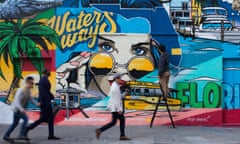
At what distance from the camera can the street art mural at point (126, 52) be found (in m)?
16.7

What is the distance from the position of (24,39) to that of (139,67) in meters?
3.71

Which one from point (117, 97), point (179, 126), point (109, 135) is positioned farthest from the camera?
point (179, 126)

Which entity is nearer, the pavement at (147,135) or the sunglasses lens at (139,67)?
the pavement at (147,135)

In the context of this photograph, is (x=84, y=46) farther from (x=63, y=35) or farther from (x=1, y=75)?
(x=1, y=75)

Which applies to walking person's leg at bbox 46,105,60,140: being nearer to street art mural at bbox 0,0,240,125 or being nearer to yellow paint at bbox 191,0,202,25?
street art mural at bbox 0,0,240,125

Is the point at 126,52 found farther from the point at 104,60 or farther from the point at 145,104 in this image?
the point at 145,104

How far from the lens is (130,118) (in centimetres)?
1666

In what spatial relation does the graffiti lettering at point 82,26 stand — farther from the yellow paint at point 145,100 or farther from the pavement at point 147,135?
the pavement at point 147,135

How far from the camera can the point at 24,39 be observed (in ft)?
54.9

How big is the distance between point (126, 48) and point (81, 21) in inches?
65.0

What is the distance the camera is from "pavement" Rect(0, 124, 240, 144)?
13438mm

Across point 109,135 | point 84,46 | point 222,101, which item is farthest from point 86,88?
point 222,101

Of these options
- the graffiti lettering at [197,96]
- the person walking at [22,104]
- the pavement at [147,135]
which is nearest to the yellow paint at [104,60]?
the pavement at [147,135]

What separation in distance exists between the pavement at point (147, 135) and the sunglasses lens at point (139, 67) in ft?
5.57
